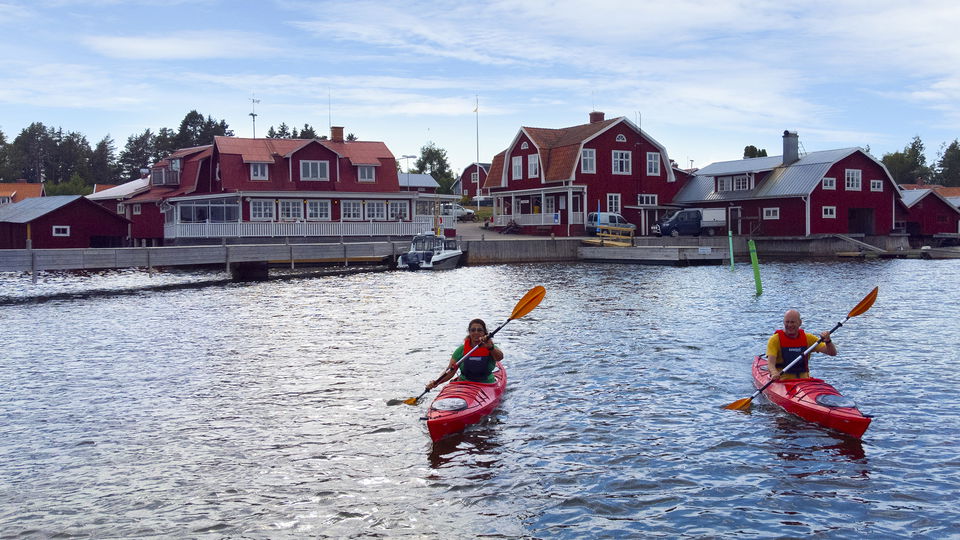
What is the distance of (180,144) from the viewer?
123 metres

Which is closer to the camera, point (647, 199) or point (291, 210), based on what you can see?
point (291, 210)

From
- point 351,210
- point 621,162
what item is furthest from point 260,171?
point 621,162

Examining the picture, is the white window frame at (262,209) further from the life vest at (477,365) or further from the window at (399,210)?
the life vest at (477,365)

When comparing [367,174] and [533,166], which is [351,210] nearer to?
[367,174]

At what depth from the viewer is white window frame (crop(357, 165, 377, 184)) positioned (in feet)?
200

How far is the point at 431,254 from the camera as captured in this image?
49.1m

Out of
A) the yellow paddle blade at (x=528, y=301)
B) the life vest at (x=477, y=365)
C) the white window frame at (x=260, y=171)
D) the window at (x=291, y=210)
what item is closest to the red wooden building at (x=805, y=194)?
the window at (x=291, y=210)

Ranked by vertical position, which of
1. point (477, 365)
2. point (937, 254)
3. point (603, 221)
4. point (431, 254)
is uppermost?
point (603, 221)

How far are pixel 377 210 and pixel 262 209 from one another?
28.5ft

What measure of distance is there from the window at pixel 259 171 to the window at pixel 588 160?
80.2 ft

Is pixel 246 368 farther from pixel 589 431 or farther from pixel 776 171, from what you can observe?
pixel 776 171

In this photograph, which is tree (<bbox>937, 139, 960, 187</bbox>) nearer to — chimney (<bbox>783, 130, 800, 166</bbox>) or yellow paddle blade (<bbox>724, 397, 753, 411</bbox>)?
chimney (<bbox>783, 130, 800, 166</bbox>)

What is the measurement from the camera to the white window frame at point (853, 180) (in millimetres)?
61219

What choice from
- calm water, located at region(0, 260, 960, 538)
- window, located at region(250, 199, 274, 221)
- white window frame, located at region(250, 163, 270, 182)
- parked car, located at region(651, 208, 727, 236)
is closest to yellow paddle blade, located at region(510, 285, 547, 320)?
calm water, located at region(0, 260, 960, 538)
